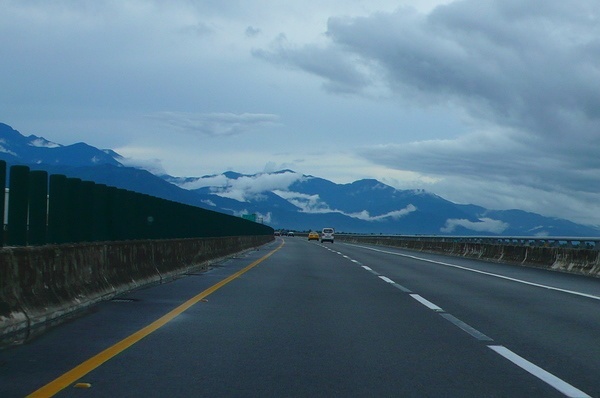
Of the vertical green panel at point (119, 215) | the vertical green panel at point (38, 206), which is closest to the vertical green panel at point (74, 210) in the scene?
the vertical green panel at point (38, 206)

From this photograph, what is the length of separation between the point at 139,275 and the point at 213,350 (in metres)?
8.12

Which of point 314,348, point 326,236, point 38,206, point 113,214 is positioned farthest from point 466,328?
point 326,236

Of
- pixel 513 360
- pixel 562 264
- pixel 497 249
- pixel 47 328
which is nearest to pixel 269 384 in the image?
pixel 513 360

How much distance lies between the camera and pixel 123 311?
11.8 metres

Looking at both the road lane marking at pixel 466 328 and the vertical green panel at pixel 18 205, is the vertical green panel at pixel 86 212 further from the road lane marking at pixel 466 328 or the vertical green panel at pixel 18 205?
the road lane marking at pixel 466 328

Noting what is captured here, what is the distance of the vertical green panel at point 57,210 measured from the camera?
1183 cm

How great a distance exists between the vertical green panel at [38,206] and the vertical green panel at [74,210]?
0.93m

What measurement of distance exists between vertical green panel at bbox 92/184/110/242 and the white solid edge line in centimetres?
783

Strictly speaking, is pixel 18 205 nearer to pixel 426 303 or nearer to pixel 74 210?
pixel 74 210

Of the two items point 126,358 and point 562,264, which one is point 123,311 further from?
point 562,264

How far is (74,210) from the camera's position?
1303cm

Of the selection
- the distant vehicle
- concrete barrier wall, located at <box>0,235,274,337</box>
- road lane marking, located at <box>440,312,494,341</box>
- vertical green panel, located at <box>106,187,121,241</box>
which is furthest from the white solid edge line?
the distant vehicle

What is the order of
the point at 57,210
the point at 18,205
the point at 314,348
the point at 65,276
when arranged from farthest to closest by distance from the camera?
the point at 57,210 < the point at 65,276 < the point at 18,205 < the point at 314,348

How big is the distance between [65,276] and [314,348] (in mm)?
4263
